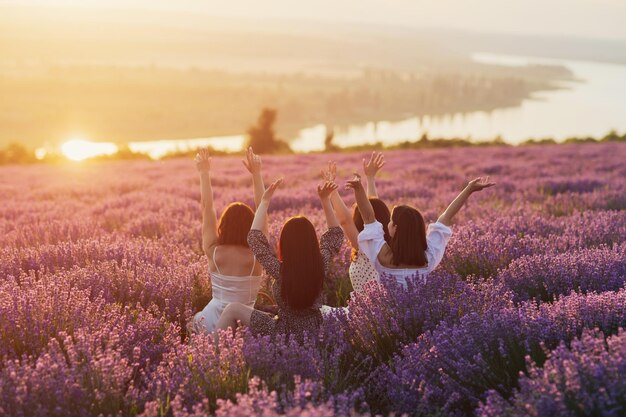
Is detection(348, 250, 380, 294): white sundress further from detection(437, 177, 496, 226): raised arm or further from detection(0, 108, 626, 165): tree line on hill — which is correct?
detection(0, 108, 626, 165): tree line on hill

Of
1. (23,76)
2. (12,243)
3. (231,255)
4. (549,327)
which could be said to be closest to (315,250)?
(231,255)

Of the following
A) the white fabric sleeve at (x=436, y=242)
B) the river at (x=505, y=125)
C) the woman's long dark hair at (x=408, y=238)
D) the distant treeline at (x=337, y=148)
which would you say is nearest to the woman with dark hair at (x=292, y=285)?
the woman's long dark hair at (x=408, y=238)

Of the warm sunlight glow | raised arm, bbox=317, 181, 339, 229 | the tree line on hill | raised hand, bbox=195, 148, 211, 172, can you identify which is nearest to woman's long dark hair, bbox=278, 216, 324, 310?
raised arm, bbox=317, 181, 339, 229

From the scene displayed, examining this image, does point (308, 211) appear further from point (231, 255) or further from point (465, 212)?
point (231, 255)

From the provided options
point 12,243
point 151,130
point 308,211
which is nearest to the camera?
point 12,243

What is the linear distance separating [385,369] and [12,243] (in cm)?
418

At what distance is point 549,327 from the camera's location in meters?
2.69

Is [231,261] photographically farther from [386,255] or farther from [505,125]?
[505,125]

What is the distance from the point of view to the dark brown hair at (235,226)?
13.3ft

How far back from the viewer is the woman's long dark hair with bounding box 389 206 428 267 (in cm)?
375

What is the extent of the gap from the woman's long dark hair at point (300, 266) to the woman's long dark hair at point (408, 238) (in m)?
0.53

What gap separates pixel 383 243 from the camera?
393cm

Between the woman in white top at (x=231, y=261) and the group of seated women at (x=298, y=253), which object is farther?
the woman in white top at (x=231, y=261)

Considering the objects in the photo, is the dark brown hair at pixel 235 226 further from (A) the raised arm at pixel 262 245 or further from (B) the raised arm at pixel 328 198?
(B) the raised arm at pixel 328 198
